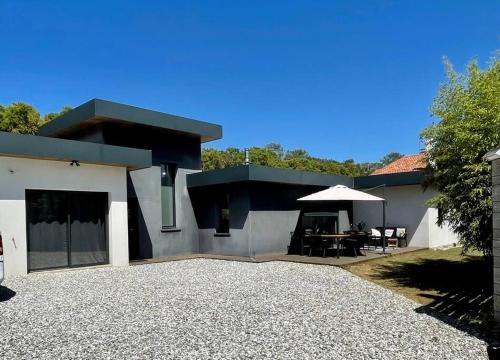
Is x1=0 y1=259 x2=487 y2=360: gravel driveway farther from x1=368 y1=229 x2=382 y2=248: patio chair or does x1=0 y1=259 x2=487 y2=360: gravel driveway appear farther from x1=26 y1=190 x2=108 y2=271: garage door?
x1=368 y1=229 x2=382 y2=248: patio chair

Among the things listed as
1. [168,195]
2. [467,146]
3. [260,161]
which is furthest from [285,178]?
[260,161]

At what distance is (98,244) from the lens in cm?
1123

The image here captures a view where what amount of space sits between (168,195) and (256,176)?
3.75 meters

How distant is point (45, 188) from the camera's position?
9.98 m

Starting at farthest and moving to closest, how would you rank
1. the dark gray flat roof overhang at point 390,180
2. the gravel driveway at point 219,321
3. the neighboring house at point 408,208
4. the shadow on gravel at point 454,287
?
the neighboring house at point 408,208 < the dark gray flat roof overhang at point 390,180 < the shadow on gravel at point 454,287 < the gravel driveway at point 219,321

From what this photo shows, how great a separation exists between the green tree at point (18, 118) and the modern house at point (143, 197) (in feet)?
37.6

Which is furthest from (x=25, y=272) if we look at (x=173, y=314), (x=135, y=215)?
(x=173, y=314)

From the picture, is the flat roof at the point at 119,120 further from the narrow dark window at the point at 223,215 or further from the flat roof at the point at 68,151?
the narrow dark window at the point at 223,215

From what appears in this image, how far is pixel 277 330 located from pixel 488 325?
282cm

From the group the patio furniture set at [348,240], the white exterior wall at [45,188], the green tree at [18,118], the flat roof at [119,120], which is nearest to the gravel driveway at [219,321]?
the white exterior wall at [45,188]

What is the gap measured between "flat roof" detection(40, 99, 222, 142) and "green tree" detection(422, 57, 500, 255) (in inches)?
326

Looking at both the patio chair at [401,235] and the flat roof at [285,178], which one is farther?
the patio chair at [401,235]

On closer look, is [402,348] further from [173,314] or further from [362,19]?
[362,19]

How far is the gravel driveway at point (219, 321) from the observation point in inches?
171
